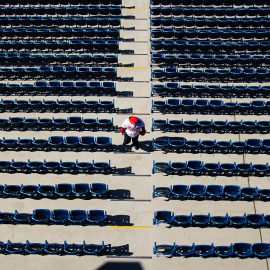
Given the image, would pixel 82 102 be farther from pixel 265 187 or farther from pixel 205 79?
pixel 265 187

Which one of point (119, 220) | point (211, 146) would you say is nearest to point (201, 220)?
point (119, 220)

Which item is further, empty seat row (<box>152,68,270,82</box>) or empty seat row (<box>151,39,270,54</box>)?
empty seat row (<box>151,39,270,54</box>)

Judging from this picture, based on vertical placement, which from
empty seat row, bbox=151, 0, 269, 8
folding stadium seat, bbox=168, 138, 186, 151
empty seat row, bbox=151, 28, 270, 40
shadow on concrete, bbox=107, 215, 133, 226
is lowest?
shadow on concrete, bbox=107, 215, 133, 226

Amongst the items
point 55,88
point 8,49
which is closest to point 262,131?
point 55,88

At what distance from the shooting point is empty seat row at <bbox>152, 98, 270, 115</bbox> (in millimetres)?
21875

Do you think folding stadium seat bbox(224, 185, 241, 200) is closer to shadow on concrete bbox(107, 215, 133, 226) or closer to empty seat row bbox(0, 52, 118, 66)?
shadow on concrete bbox(107, 215, 133, 226)

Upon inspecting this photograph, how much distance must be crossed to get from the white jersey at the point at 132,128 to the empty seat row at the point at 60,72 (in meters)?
4.48

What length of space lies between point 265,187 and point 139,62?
892cm

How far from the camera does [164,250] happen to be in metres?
17.7

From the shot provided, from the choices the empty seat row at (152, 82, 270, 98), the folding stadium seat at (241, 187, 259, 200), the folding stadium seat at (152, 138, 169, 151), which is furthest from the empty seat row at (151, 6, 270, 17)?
the folding stadium seat at (241, 187, 259, 200)

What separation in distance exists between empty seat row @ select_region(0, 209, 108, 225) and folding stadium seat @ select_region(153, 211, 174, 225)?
1.80 meters

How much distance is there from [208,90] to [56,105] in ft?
22.4

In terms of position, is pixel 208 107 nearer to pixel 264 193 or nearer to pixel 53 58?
pixel 264 193

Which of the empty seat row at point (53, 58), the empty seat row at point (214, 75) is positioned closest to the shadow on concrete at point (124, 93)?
the empty seat row at point (214, 75)
